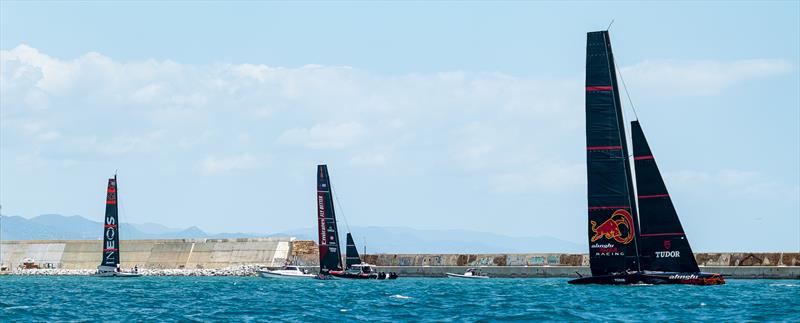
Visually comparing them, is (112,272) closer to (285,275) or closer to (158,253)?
(158,253)

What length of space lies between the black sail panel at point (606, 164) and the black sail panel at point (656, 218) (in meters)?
0.54

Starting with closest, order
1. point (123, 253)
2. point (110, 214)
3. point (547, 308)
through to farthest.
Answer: point (547, 308)
point (110, 214)
point (123, 253)

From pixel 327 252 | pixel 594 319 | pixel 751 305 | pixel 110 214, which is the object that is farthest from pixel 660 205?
pixel 110 214

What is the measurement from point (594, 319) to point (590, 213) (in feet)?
50.9

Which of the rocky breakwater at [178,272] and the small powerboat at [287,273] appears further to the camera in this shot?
the rocky breakwater at [178,272]

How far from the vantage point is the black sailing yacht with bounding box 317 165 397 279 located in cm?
8169

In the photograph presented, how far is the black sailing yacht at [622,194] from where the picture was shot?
5400cm

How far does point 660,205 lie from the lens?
5397cm

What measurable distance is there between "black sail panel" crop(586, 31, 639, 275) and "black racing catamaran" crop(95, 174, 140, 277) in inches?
1873

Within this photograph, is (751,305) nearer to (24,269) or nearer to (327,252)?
(327,252)

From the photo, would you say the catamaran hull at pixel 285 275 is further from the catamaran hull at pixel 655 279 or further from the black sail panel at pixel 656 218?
the black sail panel at pixel 656 218

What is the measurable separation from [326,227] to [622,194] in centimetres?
3190

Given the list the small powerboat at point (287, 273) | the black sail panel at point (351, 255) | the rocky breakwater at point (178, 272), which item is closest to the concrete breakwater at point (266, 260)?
the rocky breakwater at point (178, 272)

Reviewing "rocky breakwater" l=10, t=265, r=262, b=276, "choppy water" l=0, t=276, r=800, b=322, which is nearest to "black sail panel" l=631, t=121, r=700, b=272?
"choppy water" l=0, t=276, r=800, b=322
